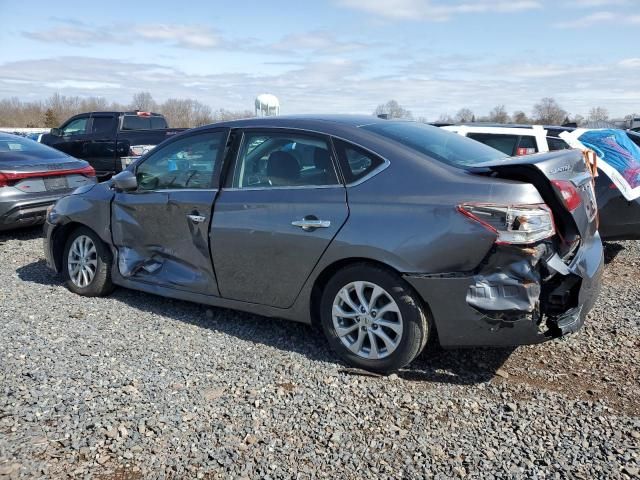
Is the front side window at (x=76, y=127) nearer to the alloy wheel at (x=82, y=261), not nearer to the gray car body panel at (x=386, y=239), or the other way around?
the alloy wheel at (x=82, y=261)

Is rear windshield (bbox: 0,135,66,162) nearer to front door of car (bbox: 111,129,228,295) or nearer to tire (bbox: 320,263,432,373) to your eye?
front door of car (bbox: 111,129,228,295)

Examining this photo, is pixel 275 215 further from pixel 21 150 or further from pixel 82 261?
pixel 21 150

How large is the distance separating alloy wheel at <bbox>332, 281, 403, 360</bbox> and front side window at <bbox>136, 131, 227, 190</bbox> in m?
1.46

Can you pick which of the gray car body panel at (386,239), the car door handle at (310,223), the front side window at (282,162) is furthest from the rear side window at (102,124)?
the car door handle at (310,223)

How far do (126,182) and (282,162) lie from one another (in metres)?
1.58

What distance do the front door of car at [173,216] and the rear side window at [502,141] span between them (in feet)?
13.8

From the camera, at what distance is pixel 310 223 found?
3.83 metres

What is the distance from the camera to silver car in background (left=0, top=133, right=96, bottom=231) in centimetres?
738

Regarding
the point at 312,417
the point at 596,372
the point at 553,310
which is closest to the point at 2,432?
the point at 312,417

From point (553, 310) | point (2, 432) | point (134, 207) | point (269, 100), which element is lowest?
point (2, 432)

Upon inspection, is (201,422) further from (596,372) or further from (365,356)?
(596,372)

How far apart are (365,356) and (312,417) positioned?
2.25ft

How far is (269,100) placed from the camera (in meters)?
21.9

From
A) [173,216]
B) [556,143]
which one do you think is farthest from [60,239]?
[556,143]
